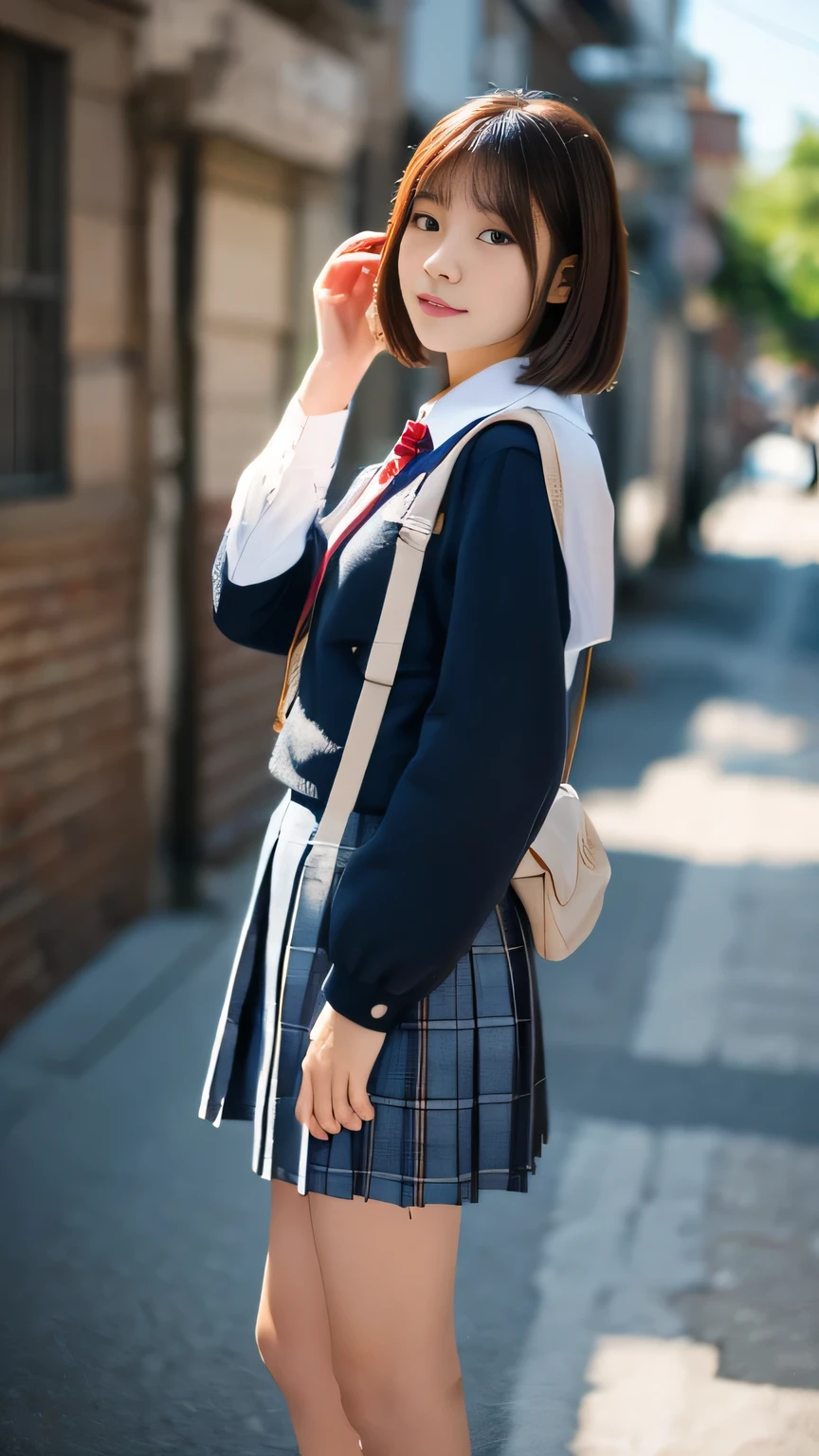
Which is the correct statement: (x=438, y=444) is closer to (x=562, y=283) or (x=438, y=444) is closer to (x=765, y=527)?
(x=562, y=283)

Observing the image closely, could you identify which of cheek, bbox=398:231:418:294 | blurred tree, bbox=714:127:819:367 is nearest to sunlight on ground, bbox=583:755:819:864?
cheek, bbox=398:231:418:294

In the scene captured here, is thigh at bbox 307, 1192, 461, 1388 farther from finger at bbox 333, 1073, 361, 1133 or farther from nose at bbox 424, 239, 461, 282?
nose at bbox 424, 239, 461, 282

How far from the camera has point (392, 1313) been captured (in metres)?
1.74

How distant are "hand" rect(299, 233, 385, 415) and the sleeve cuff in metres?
0.73

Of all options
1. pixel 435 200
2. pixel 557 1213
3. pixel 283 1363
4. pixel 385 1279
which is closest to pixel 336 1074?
pixel 385 1279

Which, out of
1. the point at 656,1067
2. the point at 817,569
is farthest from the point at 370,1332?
Result: the point at 817,569

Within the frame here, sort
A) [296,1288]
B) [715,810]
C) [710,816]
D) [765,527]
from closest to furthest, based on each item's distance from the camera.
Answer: [296,1288]
[710,816]
[715,810]
[765,527]

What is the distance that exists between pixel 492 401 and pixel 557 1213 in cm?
225

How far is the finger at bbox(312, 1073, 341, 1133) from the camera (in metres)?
1.71

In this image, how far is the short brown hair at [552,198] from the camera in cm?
168

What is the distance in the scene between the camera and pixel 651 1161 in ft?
12.3

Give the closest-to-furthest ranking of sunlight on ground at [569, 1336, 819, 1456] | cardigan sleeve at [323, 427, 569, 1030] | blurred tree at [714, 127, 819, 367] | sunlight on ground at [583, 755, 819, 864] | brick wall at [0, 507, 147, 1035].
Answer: cardigan sleeve at [323, 427, 569, 1030] → sunlight on ground at [569, 1336, 819, 1456] → brick wall at [0, 507, 147, 1035] → sunlight on ground at [583, 755, 819, 864] → blurred tree at [714, 127, 819, 367]

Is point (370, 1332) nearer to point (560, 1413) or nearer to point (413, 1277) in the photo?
point (413, 1277)

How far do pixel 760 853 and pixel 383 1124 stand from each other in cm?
504
